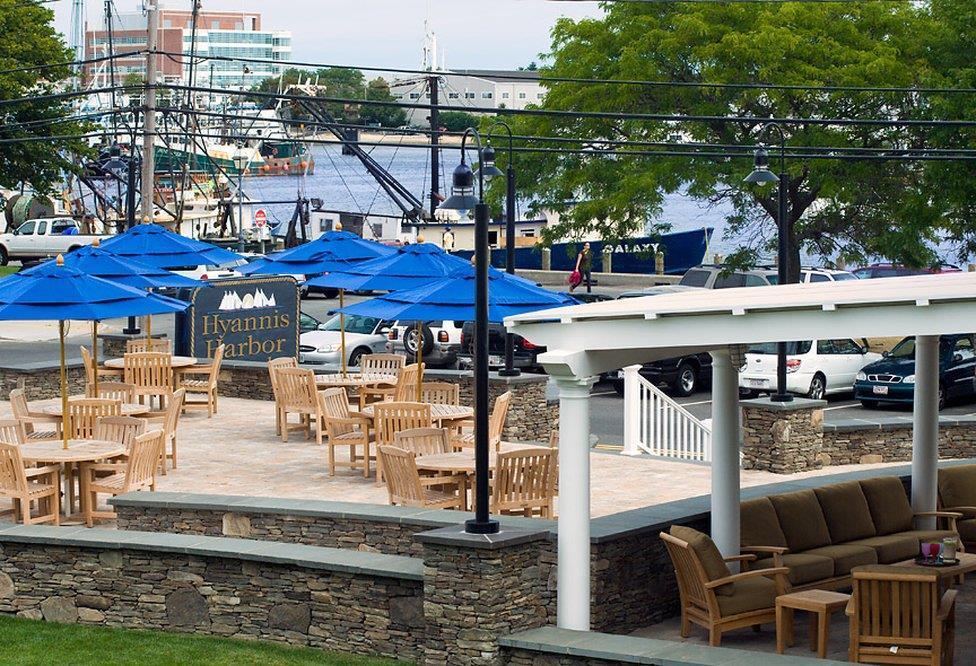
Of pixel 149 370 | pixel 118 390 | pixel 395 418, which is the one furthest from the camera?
pixel 149 370

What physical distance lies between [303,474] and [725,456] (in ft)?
22.5

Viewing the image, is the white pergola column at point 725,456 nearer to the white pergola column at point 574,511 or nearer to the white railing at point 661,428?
the white pergola column at point 574,511

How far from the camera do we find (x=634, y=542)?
12.8 meters

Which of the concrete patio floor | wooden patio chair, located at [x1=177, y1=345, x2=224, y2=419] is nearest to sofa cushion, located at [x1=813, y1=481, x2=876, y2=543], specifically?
the concrete patio floor

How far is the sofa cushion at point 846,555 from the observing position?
13.6m

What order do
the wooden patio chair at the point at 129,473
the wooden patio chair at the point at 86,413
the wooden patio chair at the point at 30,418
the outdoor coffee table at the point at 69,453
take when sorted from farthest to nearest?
1. the wooden patio chair at the point at 86,413
2. the wooden patio chair at the point at 30,418
3. the wooden patio chair at the point at 129,473
4. the outdoor coffee table at the point at 69,453

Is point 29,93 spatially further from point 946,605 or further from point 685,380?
point 946,605

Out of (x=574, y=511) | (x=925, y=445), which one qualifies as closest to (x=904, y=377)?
(x=925, y=445)

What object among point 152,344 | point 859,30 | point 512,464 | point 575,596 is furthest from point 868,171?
point 575,596

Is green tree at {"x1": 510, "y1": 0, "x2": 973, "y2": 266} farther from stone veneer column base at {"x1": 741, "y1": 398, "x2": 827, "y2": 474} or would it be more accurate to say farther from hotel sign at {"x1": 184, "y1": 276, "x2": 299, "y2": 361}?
stone veneer column base at {"x1": 741, "y1": 398, "x2": 827, "y2": 474}

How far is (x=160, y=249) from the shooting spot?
83.0 feet

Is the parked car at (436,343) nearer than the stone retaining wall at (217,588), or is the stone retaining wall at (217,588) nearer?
the stone retaining wall at (217,588)

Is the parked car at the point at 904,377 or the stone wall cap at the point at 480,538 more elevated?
the stone wall cap at the point at 480,538

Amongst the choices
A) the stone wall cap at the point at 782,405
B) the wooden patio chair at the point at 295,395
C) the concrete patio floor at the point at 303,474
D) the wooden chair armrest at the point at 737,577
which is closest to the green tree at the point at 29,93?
the concrete patio floor at the point at 303,474
